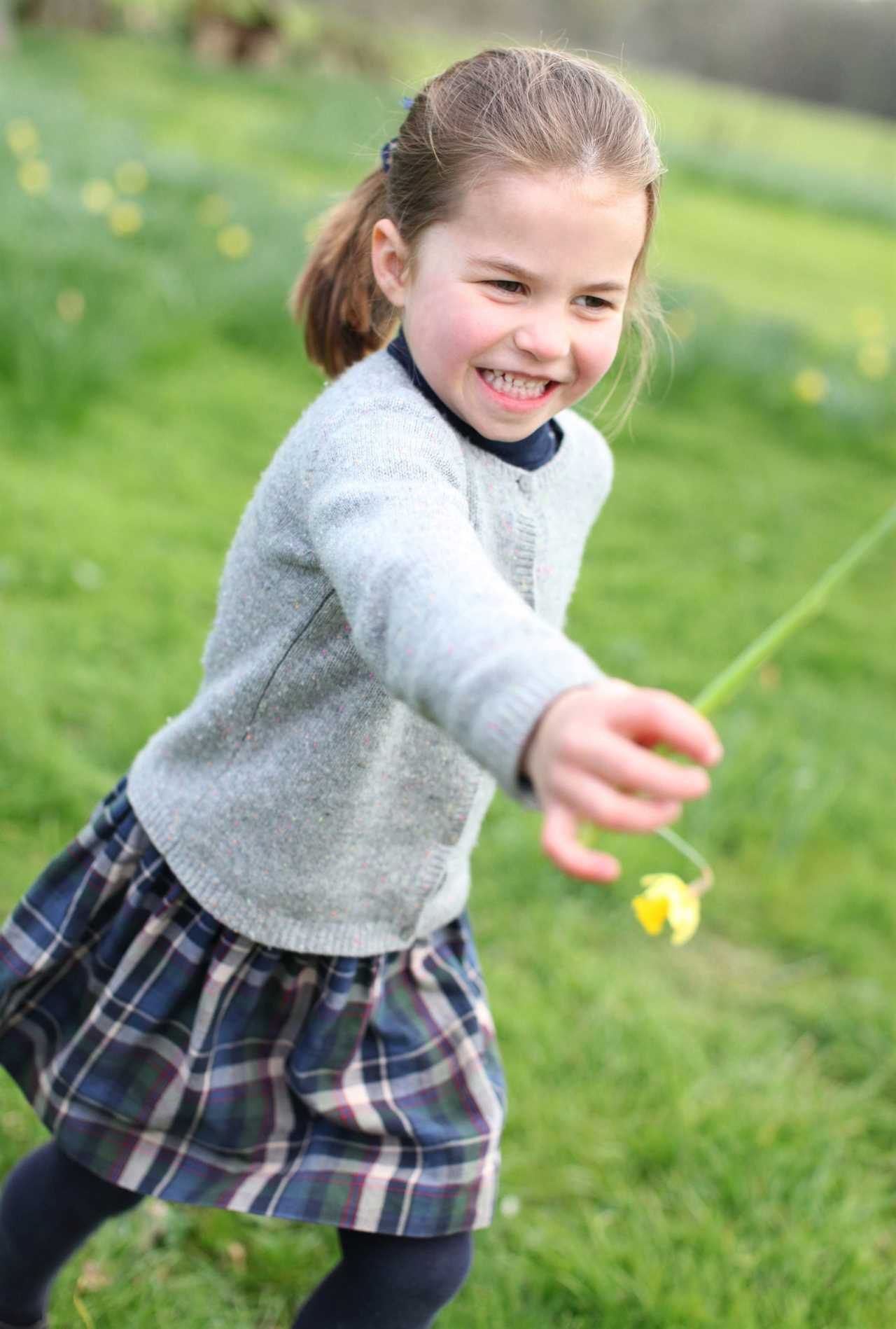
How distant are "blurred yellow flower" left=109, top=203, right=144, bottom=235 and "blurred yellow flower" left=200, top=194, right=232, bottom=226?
41 centimetres

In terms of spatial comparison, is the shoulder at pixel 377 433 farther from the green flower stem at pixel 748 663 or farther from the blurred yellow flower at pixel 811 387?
the blurred yellow flower at pixel 811 387

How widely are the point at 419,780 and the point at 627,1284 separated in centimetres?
93

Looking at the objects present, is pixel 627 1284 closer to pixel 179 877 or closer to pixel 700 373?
pixel 179 877

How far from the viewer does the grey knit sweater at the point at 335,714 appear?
1.23 meters

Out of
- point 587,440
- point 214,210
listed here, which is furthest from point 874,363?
point 587,440

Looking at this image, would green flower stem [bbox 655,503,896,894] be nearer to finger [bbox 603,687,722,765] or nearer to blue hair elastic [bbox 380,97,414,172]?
finger [bbox 603,687,722,765]

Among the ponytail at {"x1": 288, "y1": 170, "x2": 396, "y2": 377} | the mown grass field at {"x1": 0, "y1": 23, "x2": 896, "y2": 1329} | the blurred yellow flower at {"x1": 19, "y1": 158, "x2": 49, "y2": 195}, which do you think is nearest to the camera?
the ponytail at {"x1": 288, "y1": 170, "x2": 396, "y2": 377}

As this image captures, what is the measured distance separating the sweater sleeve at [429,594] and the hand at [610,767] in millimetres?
23

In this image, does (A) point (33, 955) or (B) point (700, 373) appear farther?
(B) point (700, 373)

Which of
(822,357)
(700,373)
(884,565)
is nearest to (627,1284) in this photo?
(884,565)

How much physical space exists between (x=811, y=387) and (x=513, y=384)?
442cm

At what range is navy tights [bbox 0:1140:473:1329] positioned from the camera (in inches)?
56.6

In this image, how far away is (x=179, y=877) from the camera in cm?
147

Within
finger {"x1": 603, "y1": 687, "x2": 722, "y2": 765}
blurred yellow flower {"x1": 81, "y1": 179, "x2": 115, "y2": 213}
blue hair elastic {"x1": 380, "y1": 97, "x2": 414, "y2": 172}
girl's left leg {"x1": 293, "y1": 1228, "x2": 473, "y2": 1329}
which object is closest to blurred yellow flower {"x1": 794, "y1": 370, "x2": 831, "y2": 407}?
blurred yellow flower {"x1": 81, "y1": 179, "x2": 115, "y2": 213}
